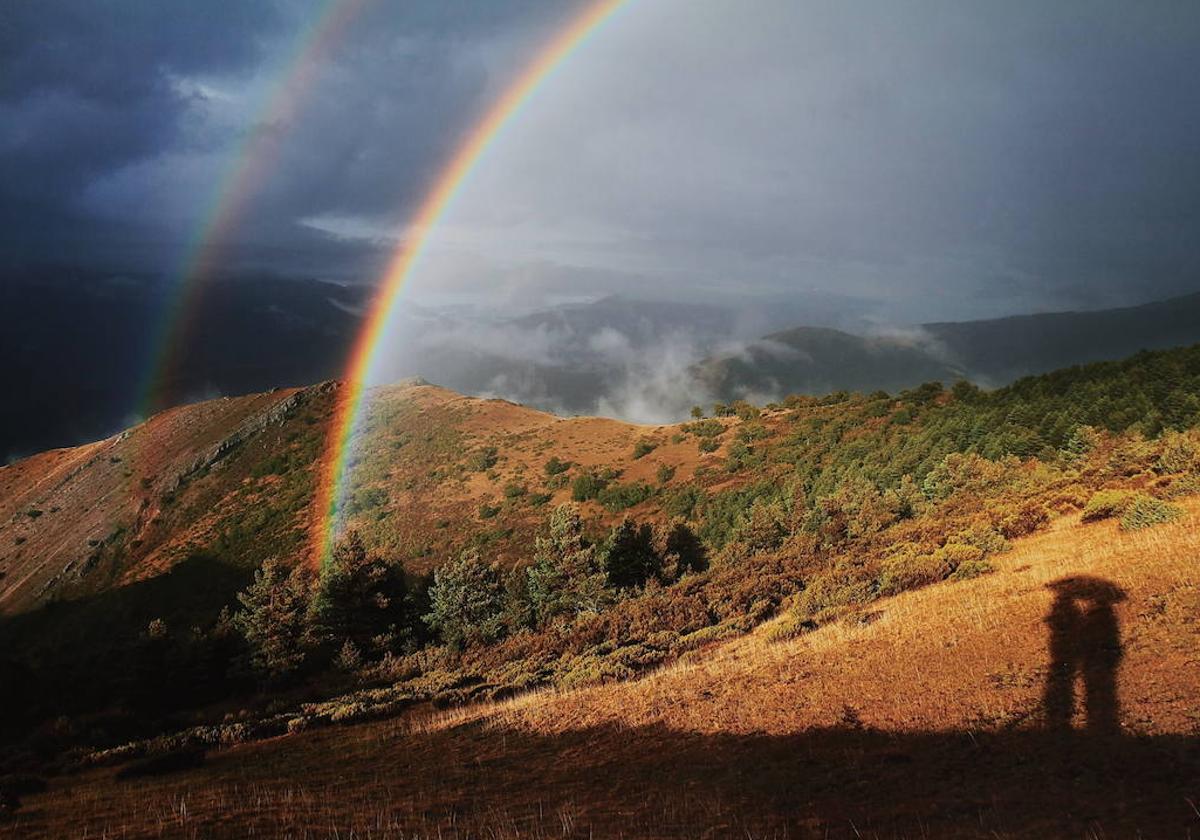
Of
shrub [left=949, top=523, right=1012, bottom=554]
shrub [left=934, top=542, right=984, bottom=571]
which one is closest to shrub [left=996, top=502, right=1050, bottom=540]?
shrub [left=949, top=523, right=1012, bottom=554]

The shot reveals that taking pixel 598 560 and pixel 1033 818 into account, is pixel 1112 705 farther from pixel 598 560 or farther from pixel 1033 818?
pixel 598 560

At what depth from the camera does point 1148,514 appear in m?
16.5

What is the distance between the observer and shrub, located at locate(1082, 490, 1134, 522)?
19.4 meters

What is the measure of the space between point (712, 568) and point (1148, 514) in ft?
64.3

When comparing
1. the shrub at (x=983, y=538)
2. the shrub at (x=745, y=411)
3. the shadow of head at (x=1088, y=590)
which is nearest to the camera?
the shadow of head at (x=1088, y=590)

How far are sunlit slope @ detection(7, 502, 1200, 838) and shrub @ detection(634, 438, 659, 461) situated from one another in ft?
164

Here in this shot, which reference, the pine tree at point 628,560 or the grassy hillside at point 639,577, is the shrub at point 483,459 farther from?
the pine tree at point 628,560

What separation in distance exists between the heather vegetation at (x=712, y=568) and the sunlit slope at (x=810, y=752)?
8.64ft

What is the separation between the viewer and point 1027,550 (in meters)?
18.6

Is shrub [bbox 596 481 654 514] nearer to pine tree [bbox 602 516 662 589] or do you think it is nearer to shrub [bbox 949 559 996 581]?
pine tree [bbox 602 516 662 589]

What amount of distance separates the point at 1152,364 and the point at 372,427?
8400 centimetres

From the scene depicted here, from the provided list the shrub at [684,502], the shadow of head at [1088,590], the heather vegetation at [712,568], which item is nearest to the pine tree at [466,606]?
the heather vegetation at [712,568]

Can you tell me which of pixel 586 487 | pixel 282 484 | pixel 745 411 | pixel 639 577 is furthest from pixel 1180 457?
pixel 282 484

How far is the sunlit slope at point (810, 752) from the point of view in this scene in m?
7.52
